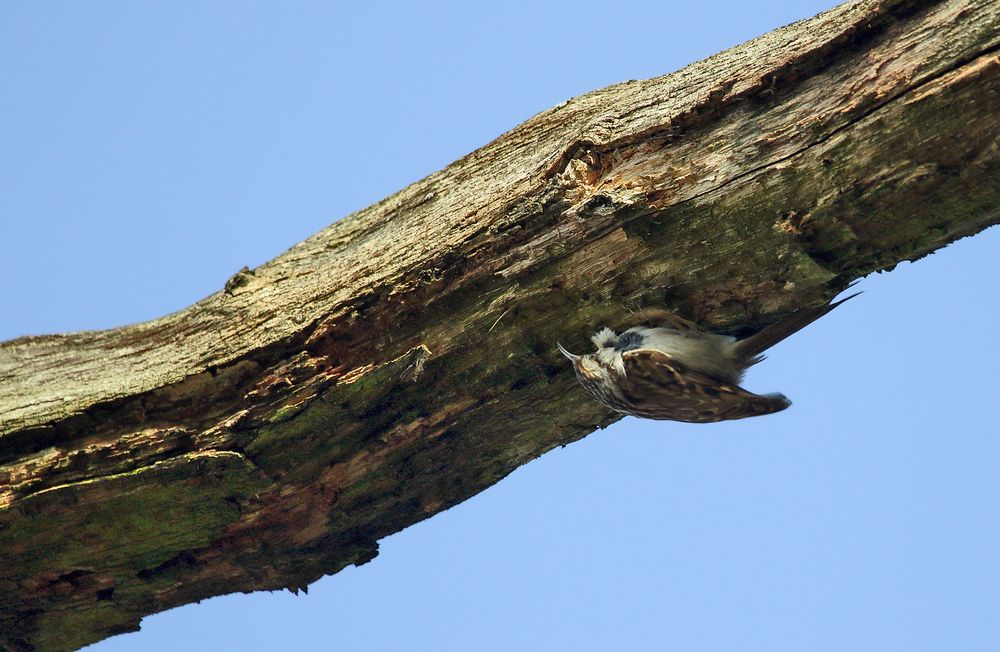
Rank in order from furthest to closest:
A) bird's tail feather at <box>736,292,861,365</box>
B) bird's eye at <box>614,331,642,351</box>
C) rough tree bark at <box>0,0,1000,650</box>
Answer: bird's eye at <box>614,331,642,351</box> < bird's tail feather at <box>736,292,861,365</box> < rough tree bark at <box>0,0,1000,650</box>

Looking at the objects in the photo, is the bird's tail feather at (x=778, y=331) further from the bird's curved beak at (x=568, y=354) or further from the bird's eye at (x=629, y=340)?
the bird's curved beak at (x=568, y=354)

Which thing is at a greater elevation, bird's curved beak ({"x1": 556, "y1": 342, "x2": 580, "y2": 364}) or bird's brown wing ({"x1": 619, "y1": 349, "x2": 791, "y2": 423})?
bird's curved beak ({"x1": 556, "y1": 342, "x2": 580, "y2": 364})

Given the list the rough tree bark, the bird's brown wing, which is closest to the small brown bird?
the bird's brown wing

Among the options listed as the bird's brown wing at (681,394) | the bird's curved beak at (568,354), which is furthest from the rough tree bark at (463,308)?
the bird's brown wing at (681,394)

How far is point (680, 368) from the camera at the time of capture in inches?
171

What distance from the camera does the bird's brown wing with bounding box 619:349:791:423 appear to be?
14.0ft

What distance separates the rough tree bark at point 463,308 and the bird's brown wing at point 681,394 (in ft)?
0.81

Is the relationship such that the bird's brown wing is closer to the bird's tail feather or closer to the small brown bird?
the small brown bird

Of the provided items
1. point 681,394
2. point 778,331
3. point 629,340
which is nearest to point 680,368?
point 681,394

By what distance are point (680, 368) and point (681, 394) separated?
0.16 m

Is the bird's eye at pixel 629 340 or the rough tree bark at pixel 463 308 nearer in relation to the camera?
the rough tree bark at pixel 463 308

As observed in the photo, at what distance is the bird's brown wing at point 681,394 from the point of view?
4273mm

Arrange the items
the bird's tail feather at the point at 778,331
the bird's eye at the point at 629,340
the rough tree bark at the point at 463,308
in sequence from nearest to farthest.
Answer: the rough tree bark at the point at 463,308, the bird's tail feather at the point at 778,331, the bird's eye at the point at 629,340

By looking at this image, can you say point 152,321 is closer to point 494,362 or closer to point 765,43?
point 494,362
